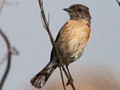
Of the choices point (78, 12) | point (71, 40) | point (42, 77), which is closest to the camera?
point (42, 77)

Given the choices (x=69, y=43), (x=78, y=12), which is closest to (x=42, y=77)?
(x=69, y=43)

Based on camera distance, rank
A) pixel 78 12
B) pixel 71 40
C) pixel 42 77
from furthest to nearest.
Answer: pixel 78 12 → pixel 71 40 → pixel 42 77

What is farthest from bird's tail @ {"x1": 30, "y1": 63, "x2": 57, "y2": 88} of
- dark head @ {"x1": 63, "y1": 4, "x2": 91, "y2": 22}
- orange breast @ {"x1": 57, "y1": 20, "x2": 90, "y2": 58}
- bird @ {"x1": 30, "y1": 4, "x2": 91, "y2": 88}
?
dark head @ {"x1": 63, "y1": 4, "x2": 91, "y2": 22}

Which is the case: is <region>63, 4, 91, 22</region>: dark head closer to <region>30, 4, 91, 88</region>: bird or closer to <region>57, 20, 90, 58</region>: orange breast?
<region>30, 4, 91, 88</region>: bird

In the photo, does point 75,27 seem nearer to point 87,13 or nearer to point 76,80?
point 87,13

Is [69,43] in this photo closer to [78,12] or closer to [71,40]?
[71,40]

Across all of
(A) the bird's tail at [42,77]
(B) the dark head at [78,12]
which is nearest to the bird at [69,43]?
(A) the bird's tail at [42,77]

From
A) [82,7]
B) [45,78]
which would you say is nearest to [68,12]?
[82,7]
